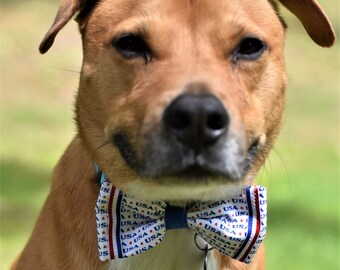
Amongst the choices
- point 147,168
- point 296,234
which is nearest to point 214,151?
point 147,168

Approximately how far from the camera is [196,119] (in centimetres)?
286

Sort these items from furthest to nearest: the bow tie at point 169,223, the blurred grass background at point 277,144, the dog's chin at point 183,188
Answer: the blurred grass background at point 277,144
the bow tie at point 169,223
the dog's chin at point 183,188

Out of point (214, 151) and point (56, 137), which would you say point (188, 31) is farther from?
point (56, 137)

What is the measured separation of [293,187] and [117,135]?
4.09 meters

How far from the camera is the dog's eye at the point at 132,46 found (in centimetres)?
331

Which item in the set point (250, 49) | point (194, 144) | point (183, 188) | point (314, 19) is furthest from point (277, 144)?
point (194, 144)

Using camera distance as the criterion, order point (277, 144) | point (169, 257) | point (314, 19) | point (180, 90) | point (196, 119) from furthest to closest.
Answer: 1. point (277, 144)
2. point (314, 19)
3. point (169, 257)
4. point (180, 90)
5. point (196, 119)

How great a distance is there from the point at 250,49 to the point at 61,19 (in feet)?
2.65

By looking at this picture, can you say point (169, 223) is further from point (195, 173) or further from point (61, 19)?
point (61, 19)

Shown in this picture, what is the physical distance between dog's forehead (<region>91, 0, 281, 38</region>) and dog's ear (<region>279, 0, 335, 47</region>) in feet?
1.29

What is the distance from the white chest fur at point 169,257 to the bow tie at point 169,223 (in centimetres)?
10

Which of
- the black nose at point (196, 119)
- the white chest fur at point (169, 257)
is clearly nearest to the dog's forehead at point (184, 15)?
the black nose at point (196, 119)

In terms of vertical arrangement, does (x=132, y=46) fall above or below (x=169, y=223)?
above

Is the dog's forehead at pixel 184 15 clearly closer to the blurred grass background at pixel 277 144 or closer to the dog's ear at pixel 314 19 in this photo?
the dog's ear at pixel 314 19
